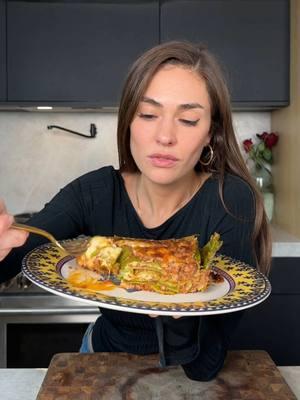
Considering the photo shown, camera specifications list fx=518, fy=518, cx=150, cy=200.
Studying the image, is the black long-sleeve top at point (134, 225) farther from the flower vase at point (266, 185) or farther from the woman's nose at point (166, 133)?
the flower vase at point (266, 185)

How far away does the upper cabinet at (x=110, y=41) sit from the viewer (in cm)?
228

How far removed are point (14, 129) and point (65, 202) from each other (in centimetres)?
155

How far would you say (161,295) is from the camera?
816 millimetres

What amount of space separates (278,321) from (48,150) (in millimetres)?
1373

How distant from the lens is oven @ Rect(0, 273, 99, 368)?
2037 millimetres

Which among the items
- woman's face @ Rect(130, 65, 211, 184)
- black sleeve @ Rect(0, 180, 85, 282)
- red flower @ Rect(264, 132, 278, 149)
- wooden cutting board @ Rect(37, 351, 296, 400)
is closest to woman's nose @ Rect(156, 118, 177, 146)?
woman's face @ Rect(130, 65, 211, 184)

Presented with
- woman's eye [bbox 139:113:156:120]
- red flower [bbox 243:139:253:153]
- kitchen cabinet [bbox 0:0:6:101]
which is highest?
kitchen cabinet [bbox 0:0:6:101]

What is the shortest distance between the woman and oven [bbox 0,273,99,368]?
803 millimetres

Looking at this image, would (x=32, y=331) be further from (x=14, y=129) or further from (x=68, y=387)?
(x=68, y=387)

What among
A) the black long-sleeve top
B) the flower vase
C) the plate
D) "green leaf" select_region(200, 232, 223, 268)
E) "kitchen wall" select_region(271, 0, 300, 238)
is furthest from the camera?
the flower vase

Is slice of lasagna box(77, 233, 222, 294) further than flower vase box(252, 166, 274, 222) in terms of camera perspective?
No

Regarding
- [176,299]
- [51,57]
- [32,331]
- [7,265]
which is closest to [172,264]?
[176,299]

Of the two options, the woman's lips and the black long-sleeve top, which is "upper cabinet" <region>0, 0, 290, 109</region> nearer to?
the black long-sleeve top

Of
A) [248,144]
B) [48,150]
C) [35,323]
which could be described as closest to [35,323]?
[35,323]
